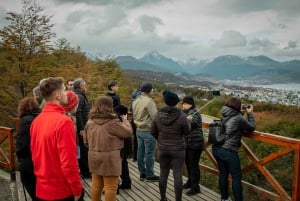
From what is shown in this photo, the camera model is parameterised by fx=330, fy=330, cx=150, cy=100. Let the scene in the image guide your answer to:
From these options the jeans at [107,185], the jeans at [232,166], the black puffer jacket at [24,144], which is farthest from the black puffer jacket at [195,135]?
the black puffer jacket at [24,144]

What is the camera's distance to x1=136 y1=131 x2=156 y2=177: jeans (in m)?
5.61

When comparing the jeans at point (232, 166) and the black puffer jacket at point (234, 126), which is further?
the jeans at point (232, 166)

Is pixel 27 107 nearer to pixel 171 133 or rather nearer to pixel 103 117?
pixel 103 117

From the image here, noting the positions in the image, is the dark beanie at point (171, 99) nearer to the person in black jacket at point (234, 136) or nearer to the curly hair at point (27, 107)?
the person in black jacket at point (234, 136)

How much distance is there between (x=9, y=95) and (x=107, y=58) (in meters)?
14.0

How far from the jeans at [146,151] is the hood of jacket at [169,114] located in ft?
4.29

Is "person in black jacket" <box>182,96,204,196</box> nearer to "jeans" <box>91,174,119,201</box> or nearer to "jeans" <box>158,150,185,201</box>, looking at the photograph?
"jeans" <box>158,150,185,201</box>

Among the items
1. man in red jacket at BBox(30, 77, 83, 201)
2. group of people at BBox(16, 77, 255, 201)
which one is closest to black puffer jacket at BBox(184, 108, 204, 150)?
group of people at BBox(16, 77, 255, 201)

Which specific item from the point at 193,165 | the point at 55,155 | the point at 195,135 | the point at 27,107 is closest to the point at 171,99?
the point at 195,135

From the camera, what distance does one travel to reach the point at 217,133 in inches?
176

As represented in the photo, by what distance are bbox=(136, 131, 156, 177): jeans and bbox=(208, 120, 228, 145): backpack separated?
4.22 ft

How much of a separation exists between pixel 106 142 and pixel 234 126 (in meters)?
1.64

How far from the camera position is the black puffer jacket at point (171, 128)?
425 cm

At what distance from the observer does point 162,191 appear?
466 cm
